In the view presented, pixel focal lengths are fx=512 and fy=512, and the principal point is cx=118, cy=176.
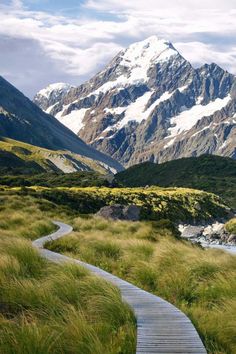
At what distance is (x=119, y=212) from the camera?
6150 centimetres

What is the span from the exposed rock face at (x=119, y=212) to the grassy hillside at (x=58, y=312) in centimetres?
4483

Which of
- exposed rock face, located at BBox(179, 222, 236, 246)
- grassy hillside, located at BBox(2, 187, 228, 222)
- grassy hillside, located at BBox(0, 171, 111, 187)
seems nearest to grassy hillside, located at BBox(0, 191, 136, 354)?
grassy hillside, located at BBox(2, 187, 228, 222)

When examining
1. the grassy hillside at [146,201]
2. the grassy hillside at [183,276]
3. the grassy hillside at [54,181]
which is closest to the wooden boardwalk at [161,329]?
the grassy hillside at [183,276]

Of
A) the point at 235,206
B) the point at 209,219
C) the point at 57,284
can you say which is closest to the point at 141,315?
the point at 57,284

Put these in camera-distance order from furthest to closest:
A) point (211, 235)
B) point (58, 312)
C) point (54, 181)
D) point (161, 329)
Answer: point (54, 181) < point (211, 235) < point (58, 312) < point (161, 329)

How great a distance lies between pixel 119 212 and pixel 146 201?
1966 inches

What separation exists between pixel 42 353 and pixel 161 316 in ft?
9.11

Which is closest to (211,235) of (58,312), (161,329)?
(58,312)

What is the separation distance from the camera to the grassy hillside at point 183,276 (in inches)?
353

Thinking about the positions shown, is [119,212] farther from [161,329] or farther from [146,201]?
[161,329]

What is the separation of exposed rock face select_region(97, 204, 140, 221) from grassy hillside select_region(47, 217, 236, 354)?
3603cm

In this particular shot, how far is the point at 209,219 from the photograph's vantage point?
129500mm

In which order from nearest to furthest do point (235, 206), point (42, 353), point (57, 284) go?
point (42, 353) < point (57, 284) < point (235, 206)

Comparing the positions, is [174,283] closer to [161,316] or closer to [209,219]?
[161,316]
